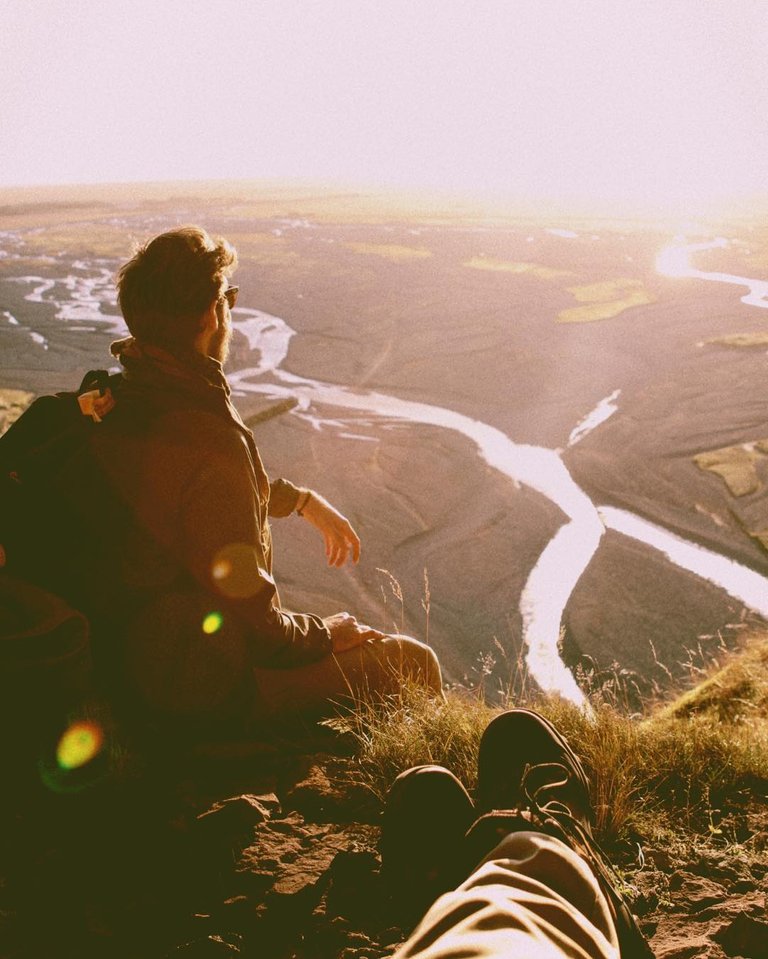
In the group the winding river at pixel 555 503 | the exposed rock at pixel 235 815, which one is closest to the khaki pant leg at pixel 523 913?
the exposed rock at pixel 235 815

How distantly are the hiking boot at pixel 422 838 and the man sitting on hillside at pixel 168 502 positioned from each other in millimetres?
485

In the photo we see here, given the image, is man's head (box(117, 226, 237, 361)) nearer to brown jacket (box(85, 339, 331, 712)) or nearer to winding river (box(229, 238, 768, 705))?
brown jacket (box(85, 339, 331, 712))

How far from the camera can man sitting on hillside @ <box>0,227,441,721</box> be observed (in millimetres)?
1595

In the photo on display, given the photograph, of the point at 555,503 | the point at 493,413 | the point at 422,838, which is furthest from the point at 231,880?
the point at 493,413

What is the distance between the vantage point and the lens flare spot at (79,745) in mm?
1636

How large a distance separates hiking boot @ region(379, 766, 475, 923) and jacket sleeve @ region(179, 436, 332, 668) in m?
0.49

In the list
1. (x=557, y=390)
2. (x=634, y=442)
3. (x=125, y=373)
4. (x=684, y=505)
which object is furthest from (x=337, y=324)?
(x=125, y=373)

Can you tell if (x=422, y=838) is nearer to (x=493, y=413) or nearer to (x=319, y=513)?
(x=319, y=513)

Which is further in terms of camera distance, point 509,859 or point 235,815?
point 235,815

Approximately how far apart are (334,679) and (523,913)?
117cm

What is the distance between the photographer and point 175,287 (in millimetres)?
1641

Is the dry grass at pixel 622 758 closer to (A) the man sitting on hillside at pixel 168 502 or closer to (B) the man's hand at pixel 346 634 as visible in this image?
(B) the man's hand at pixel 346 634

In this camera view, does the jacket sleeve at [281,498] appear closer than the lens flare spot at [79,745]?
No

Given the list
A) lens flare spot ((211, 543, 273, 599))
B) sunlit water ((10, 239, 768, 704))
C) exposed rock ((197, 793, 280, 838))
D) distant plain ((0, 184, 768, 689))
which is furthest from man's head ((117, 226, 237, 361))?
sunlit water ((10, 239, 768, 704))
